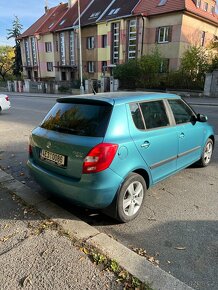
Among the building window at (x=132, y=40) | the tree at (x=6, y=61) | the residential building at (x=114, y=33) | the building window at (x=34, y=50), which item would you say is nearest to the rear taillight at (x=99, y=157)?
the residential building at (x=114, y=33)

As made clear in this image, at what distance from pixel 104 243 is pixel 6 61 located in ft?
221

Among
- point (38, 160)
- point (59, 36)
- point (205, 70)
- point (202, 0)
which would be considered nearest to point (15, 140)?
point (38, 160)

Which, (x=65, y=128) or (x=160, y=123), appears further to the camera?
(x=160, y=123)

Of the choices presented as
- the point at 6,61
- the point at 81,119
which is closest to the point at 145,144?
the point at 81,119

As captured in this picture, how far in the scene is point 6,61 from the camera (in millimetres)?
61094

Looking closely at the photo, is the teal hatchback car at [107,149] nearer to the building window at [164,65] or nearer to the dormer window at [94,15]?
the building window at [164,65]

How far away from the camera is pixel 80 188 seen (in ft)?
9.59

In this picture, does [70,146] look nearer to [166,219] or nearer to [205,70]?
[166,219]

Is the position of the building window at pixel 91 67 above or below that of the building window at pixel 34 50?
below

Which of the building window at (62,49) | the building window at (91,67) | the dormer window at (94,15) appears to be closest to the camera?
the dormer window at (94,15)

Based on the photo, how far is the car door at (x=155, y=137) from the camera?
3265mm

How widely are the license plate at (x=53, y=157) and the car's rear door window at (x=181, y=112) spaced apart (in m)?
2.01

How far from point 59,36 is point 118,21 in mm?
13201

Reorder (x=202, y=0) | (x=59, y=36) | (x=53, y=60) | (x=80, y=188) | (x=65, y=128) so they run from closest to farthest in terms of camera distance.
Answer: (x=80, y=188)
(x=65, y=128)
(x=202, y=0)
(x=59, y=36)
(x=53, y=60)
